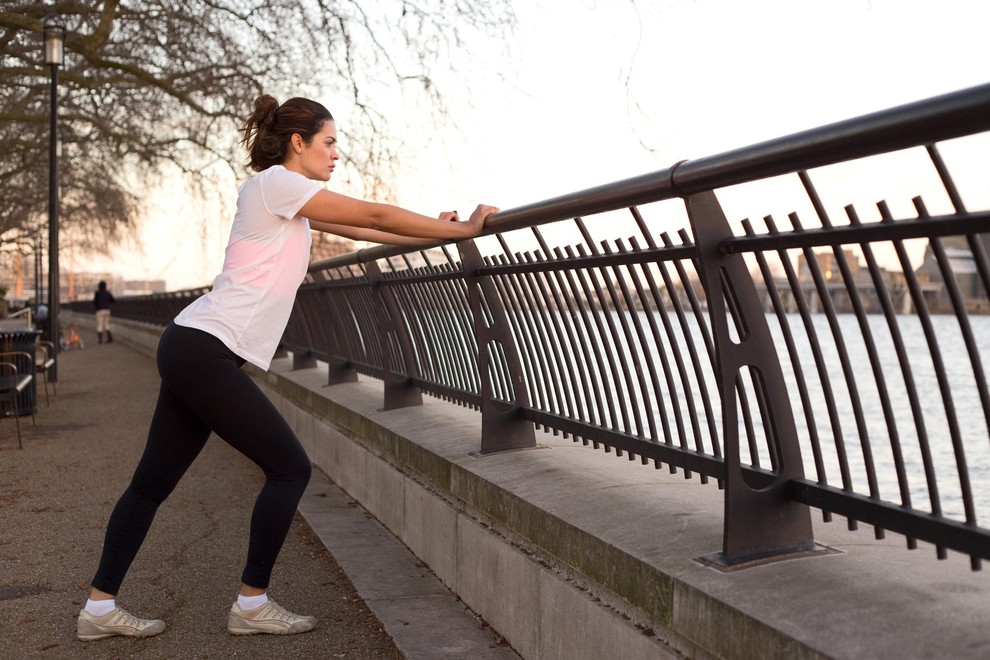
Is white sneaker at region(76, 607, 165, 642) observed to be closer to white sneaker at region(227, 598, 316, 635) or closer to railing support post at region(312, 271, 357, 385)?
white sneaker at region(227, 598, 316, 635)

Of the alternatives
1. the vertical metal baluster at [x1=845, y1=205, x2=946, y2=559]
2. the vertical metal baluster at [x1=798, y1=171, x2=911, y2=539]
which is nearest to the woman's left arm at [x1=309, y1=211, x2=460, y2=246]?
the vertical metal baluster at [x1=798, y1=171, x2=911, y2=539]

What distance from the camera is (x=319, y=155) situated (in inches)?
173

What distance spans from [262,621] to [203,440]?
739 millimetres

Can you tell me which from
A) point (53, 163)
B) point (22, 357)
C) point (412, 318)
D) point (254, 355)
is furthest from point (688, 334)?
point (53, 163)

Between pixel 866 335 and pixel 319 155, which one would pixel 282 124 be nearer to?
pixel 319 155

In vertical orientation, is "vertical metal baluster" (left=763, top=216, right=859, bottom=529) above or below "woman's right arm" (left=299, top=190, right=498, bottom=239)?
below

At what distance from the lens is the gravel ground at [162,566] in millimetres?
4254

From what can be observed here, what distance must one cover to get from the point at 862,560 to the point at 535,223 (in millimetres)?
1778

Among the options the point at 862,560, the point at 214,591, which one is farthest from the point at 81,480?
the point at 862,560

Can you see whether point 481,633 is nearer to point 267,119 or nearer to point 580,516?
point 580,516

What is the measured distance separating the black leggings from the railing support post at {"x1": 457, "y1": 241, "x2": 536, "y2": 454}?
1111 millimetres

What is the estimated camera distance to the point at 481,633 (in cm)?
431

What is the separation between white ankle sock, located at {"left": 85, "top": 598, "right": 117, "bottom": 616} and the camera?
14.0 feet

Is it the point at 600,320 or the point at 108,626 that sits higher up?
the point at 600,320
